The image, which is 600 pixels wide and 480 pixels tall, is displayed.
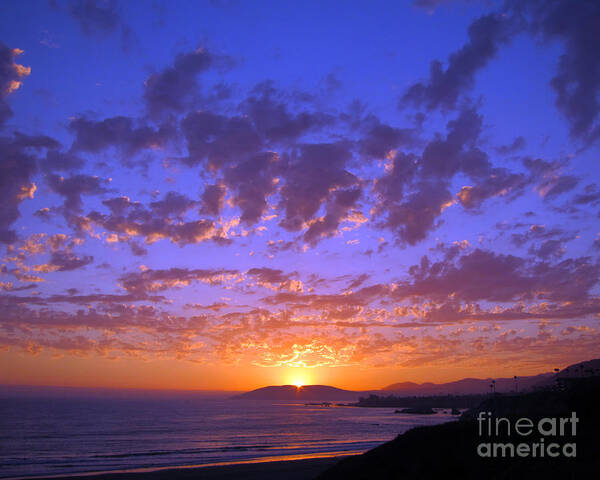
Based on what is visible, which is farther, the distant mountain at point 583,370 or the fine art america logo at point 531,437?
the distant mountain at point 583,370

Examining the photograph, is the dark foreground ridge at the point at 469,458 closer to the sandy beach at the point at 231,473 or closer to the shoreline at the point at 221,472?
the sandy beach at the point at 231,473

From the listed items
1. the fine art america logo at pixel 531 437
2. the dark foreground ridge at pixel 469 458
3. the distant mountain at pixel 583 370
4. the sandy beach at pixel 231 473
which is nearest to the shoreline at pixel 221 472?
the sandy beach at pixel 231 473

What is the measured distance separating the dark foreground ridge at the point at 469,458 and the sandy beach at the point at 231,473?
10675 millimetres

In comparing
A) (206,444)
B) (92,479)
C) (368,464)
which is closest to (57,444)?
(206,444)

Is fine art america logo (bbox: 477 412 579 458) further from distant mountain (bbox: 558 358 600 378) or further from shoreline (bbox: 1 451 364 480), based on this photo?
distant mountain (bbox: 558 358 600 378)

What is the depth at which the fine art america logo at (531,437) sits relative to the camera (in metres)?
14.5

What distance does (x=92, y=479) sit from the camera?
2947 centimetres

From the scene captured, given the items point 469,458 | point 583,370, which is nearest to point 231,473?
point 469,458

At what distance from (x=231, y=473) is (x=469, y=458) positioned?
21.4m

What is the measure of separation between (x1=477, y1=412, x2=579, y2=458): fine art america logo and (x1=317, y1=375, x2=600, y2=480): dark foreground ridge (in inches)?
3.4

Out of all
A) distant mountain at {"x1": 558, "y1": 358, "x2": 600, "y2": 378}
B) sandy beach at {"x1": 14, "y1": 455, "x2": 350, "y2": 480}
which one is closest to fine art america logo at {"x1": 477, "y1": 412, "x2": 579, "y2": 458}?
sandy beach at {"x1": 14, "y1": 455, "x2": 350, "y2": 480}

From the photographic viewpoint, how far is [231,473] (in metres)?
31.4

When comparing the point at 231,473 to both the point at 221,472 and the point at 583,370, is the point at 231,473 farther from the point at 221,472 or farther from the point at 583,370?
the point at 583,370

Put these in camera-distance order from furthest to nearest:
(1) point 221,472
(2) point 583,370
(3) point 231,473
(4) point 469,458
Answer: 1. (2) point 583,370
2. (1) point 221,472
3. (3) point 231,473
4. (4) point 469,458
